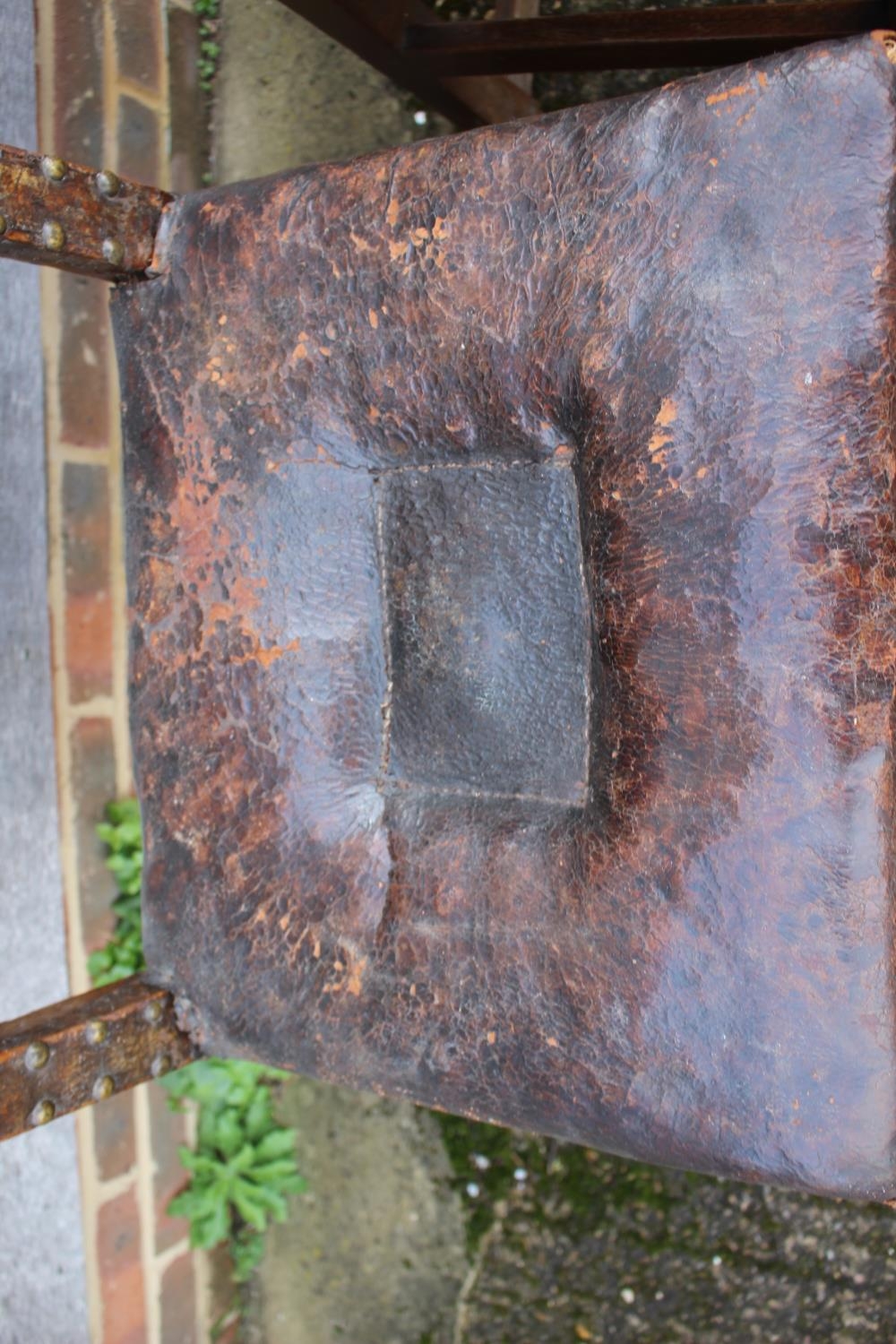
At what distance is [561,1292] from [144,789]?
0.91 m

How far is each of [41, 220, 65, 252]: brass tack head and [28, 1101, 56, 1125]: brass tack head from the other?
67 cm

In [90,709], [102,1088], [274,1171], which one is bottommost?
[274,1171]

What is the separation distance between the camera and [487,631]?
2.96ft

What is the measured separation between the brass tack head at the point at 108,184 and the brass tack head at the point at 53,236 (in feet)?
0.18

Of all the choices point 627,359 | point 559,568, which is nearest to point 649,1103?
point 559,568

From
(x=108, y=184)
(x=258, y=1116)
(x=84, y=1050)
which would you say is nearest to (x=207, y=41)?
(x=108, y=184)

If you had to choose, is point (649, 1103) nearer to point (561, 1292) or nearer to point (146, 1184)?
A: point (561, 1292)

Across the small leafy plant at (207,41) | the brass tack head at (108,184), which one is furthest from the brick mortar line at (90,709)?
the small leafy plant at (207,41)

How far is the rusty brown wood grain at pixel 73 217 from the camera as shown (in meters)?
0.86

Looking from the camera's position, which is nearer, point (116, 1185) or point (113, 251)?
point (113, 251)

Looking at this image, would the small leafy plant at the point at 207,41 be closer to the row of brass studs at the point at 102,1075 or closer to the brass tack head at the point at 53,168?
the brass tack head at the point at 53,168

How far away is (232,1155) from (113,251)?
4.20 feet

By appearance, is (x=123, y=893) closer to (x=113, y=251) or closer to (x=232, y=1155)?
(x=232, y=1155)

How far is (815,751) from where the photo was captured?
72 centimetres
